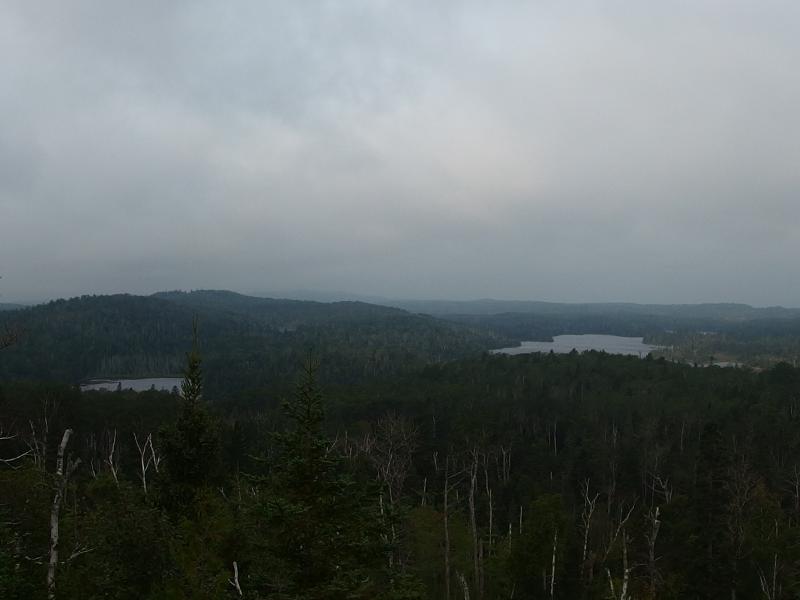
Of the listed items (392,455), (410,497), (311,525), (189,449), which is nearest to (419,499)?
(392,455)

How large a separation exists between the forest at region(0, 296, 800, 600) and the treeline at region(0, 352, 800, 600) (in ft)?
0.28

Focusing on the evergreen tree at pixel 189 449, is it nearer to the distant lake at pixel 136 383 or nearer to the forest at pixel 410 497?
the forest at pixel 410 497

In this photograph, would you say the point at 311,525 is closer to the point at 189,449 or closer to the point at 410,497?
the point at 189,449

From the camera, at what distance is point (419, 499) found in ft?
165

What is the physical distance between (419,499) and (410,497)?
96.7 ft

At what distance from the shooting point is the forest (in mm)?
11406

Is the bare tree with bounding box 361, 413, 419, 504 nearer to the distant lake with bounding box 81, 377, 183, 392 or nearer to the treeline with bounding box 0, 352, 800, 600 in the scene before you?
the treeline with bounding box 0, 352, 800, 600

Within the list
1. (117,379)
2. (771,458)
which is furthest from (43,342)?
(771,458)

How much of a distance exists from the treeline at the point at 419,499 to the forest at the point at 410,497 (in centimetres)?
8

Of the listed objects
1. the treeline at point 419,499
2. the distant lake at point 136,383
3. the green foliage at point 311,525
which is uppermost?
the green foliage at point 311,525

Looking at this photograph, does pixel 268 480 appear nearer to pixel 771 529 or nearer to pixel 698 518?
pixel 698 518

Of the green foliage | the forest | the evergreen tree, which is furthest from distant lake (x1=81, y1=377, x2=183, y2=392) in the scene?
the green foliage

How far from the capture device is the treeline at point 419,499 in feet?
37.5

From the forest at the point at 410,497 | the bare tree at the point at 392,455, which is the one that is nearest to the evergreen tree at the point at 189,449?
the forest at the point at 410,497
